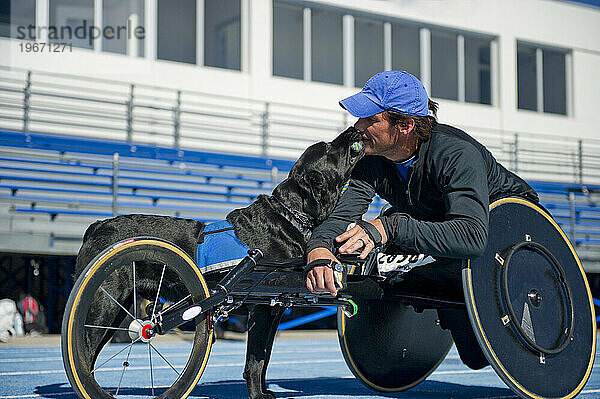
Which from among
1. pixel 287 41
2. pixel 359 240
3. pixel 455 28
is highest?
pixel 455 28

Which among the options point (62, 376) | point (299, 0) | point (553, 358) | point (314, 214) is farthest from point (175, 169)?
point (553, 358)

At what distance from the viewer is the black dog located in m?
3.16

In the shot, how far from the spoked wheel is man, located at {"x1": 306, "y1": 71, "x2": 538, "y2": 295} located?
475 millimetres

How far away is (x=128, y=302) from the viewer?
3.13 meters

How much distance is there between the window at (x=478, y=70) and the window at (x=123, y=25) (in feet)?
24.4

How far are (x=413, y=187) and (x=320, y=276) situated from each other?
703 mm

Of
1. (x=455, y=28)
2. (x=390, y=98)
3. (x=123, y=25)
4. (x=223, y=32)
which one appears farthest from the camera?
(x=455, y=28)

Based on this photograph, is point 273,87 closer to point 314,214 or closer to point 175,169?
point 175,169

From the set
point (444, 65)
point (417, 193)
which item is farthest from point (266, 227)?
point (444, 65)

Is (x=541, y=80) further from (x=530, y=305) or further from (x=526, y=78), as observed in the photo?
(x=530, y=305)

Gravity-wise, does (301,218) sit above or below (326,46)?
below

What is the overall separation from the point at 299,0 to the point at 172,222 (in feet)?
38.3

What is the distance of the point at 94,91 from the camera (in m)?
11.5

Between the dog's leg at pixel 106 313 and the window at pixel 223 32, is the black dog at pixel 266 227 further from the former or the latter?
the window at pixel 223 32
